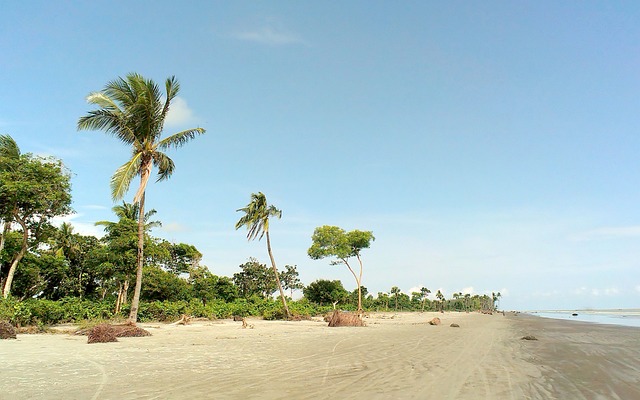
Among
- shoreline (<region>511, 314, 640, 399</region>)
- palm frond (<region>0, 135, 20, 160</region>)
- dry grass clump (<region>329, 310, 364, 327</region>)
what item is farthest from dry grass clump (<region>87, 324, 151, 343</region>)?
palm frond (<region>0, 135, 20, 160</region>)

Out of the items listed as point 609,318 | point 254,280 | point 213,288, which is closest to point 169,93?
point 213,288

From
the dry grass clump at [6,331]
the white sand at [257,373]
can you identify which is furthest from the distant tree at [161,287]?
the white sand at [257,373]

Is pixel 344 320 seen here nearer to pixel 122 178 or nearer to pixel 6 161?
pixel 122 178

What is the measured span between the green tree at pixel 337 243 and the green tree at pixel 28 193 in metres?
31.5

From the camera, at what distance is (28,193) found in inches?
1008

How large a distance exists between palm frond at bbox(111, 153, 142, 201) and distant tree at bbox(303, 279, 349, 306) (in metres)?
45.9

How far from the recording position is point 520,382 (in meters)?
7.72

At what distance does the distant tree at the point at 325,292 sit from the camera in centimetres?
6175

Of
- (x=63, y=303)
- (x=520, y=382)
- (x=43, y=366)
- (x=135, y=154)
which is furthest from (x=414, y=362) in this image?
(x=63, y=303)

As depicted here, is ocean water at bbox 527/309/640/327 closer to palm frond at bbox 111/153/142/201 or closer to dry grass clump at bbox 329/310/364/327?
dry grass clump at bbox 329/310/364/327

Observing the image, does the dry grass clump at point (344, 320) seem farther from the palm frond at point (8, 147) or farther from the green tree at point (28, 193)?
the palm frond at point (8, 147)

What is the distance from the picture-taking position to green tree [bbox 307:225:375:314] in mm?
52906

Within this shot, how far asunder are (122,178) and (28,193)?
36.1ft

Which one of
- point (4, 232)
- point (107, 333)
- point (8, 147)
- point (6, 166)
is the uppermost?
point (8, 147)
